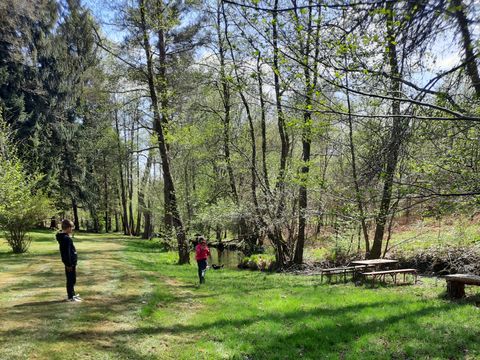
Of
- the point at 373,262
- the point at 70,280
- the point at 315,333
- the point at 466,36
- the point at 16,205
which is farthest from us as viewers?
the point at 16,205

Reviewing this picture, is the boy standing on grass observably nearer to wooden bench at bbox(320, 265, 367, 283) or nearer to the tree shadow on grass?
the tree shadow on grass

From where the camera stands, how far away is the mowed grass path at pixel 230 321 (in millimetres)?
6176

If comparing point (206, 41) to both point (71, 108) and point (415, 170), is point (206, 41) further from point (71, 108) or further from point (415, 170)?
point (71, 108)

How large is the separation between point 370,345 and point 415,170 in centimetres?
325

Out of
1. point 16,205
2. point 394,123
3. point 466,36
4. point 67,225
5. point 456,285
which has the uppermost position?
point 466,36

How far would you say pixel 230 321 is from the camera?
26.5 ft

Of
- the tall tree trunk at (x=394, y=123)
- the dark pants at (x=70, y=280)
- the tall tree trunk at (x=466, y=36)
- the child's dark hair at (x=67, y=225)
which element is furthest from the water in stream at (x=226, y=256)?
the tall tree trunk at (x=466, y=36)

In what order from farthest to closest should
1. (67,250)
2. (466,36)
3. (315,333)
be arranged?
(67,250), (315,333), (466,36)

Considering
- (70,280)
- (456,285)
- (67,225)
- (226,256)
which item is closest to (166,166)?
(67,225)

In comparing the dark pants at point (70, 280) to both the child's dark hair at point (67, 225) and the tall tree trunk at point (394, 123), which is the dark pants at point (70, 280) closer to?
the child's dark hair at point (67, 225)

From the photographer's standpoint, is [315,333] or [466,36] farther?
[315,333]

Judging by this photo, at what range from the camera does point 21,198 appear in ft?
54.9

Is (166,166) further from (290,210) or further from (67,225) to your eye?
(67,225)

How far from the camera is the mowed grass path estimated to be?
6.18m
